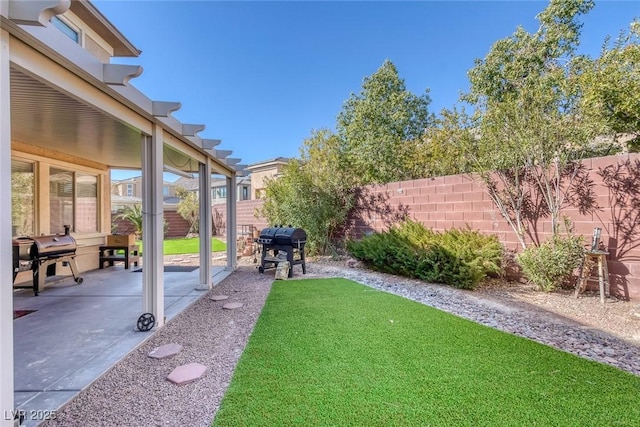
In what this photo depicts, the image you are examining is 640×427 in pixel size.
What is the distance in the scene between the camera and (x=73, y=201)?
→ 330 inches

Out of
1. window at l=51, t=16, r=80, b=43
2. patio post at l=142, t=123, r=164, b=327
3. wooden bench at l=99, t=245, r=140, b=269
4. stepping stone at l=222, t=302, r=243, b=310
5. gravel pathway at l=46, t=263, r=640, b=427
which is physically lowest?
gravel pathway at l=46, t=263, r=640, b=427

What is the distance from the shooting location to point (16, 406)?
2.54m

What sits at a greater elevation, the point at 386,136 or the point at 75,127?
the point at 386,136

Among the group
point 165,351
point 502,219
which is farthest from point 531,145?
point 165,351

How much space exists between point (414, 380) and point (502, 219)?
207 inches

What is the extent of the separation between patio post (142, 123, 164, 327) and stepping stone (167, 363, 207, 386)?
1.38 meters

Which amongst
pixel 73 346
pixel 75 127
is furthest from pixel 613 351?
pixel 75 127

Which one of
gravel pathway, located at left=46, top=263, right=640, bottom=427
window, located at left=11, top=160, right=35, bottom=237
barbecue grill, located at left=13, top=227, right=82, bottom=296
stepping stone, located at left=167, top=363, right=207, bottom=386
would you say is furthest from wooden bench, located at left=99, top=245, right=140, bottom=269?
stepping stone, located at left=167, top=363, right=207, bottom=386

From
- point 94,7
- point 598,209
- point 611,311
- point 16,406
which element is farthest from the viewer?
point 94,7

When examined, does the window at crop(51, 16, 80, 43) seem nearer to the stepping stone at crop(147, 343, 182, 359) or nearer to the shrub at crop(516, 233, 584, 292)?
the stepping stone at crop(147, 343, 182, 359)

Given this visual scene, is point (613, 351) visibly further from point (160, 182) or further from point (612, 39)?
point (160, 182)

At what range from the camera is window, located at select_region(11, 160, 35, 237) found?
6.68 m

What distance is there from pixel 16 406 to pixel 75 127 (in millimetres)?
3972

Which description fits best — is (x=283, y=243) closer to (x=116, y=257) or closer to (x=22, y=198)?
(x=116, y=257)
